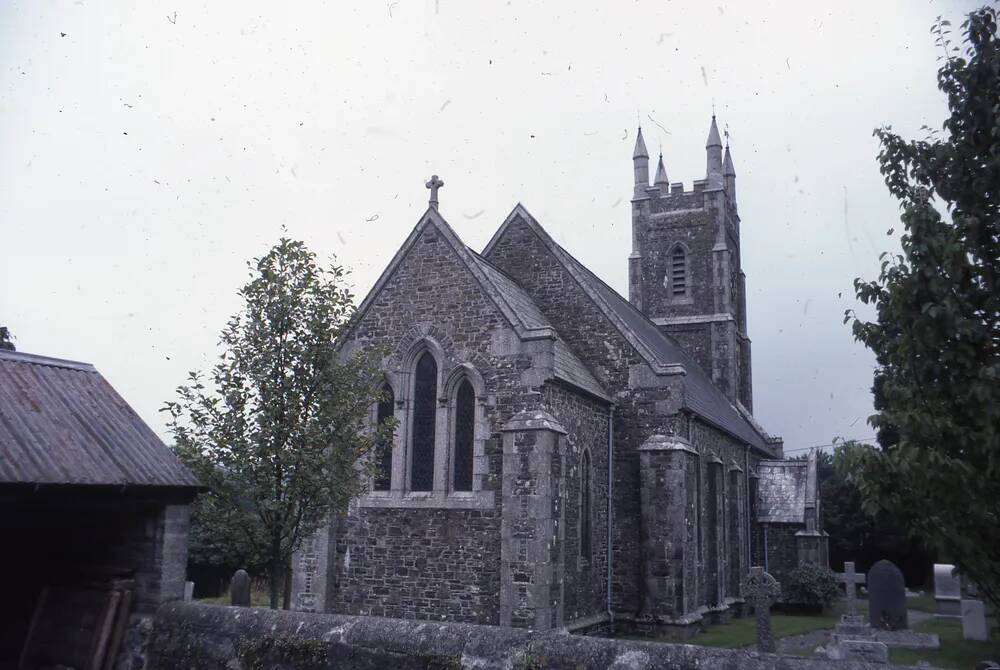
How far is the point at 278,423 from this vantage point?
12.3 meters

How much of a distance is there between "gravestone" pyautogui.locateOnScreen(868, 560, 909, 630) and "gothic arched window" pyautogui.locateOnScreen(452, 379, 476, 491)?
12.9 metres

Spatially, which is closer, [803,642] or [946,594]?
[803,642]

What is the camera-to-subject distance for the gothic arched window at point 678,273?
3572 centimetres

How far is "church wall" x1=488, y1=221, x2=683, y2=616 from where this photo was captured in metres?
19.7

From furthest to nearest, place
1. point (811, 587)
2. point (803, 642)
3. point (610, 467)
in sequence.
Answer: point (811, 587), point (803, 642), point (610, 467)

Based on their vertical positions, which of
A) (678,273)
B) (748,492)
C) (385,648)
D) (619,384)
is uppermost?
(678,273)

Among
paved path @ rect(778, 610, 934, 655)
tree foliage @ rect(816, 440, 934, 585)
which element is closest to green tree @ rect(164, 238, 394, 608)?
paved path @ rect(778, 610, 934, 655)

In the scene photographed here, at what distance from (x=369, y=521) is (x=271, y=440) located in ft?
20.5

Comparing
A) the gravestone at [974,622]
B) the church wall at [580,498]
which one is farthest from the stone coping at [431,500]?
the gravestone at [974,622]

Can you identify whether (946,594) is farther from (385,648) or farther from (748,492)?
(385,648)

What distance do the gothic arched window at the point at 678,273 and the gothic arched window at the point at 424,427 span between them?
20.1 m

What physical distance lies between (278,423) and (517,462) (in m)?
5.44

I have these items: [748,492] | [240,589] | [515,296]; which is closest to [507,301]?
[515,296]

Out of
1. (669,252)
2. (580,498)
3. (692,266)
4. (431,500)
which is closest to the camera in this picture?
(431,500)
